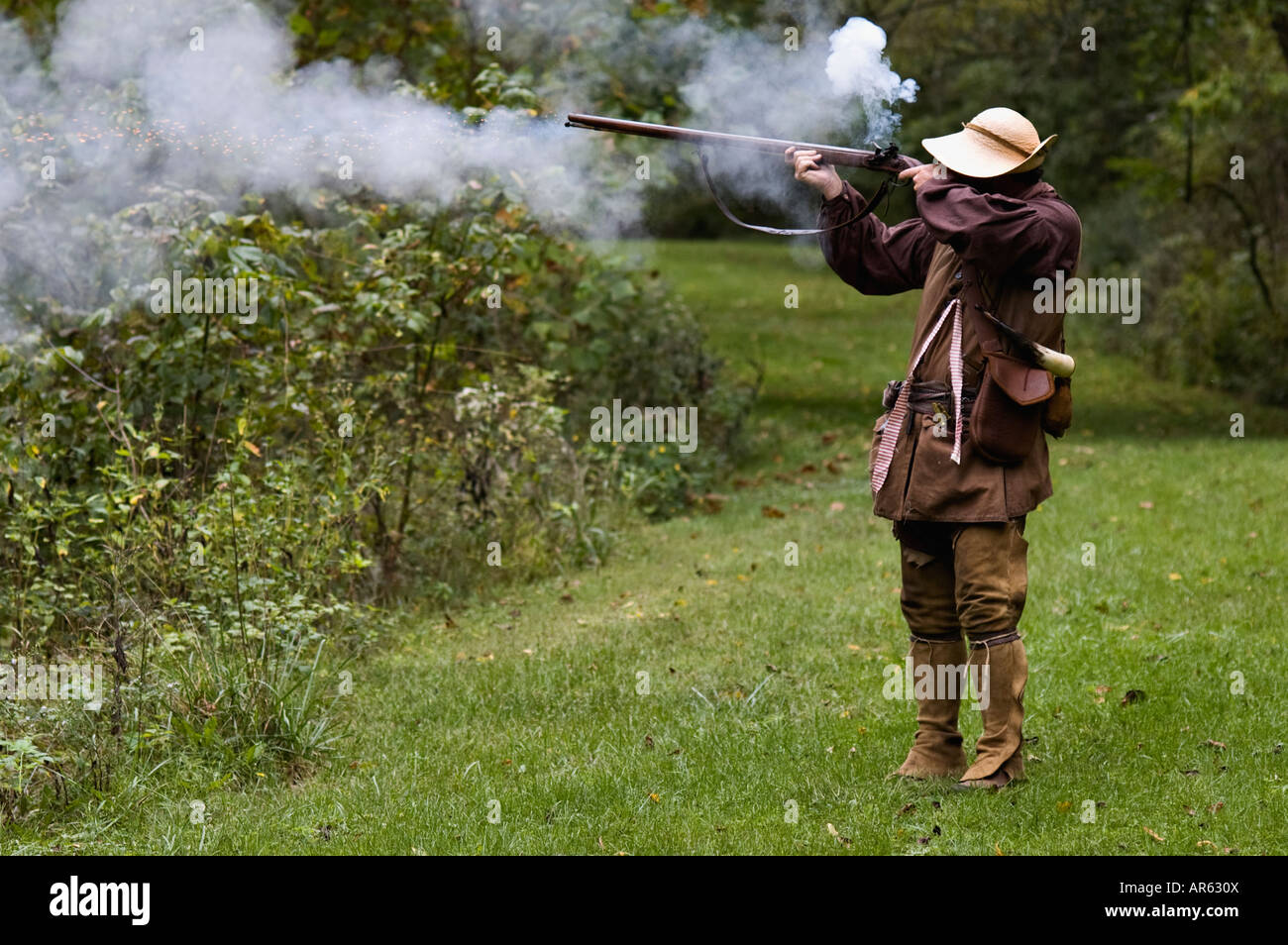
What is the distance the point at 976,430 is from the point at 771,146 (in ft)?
4.34

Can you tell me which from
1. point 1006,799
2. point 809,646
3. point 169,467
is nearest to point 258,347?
point 169,467

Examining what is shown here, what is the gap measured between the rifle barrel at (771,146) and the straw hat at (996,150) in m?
0.20

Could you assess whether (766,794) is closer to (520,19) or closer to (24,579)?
(24,579)

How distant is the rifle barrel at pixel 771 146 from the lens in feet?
15.6

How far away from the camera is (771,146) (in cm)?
494

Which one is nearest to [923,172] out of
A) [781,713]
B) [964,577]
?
[964,577]

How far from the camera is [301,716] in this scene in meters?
5.26

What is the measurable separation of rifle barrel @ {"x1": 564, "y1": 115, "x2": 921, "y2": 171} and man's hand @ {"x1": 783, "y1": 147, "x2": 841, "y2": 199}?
3cm

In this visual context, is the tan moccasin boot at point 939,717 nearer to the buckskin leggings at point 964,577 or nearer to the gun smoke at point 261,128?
the buckskin leggings at point 964,577

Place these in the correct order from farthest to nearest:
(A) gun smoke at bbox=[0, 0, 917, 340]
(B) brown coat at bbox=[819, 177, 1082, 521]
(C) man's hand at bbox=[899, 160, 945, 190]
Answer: (A) gun smoke at bbox=[0, 0, 917, 340], (C) man's hand at bbox=[899, 160, 945, 190], (B) brown coat at bbox=[819, 177, 1082, 521]

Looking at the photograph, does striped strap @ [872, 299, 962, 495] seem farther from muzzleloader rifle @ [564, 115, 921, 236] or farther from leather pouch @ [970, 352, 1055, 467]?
muzzleloader rifle @ [564, 115, 921, 236]

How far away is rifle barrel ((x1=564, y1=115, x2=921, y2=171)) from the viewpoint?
187 inches

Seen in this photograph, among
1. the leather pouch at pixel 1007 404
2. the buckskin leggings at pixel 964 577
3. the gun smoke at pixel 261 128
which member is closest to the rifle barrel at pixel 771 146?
the gun smoke at pixel 261 128

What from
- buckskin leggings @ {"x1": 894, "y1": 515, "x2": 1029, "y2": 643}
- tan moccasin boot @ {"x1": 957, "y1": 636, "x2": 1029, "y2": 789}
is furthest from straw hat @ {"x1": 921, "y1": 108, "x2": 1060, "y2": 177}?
tan moccasin boot @ {"x1": 957, "y1": 636, "x2": 1029, "y2": 789}
